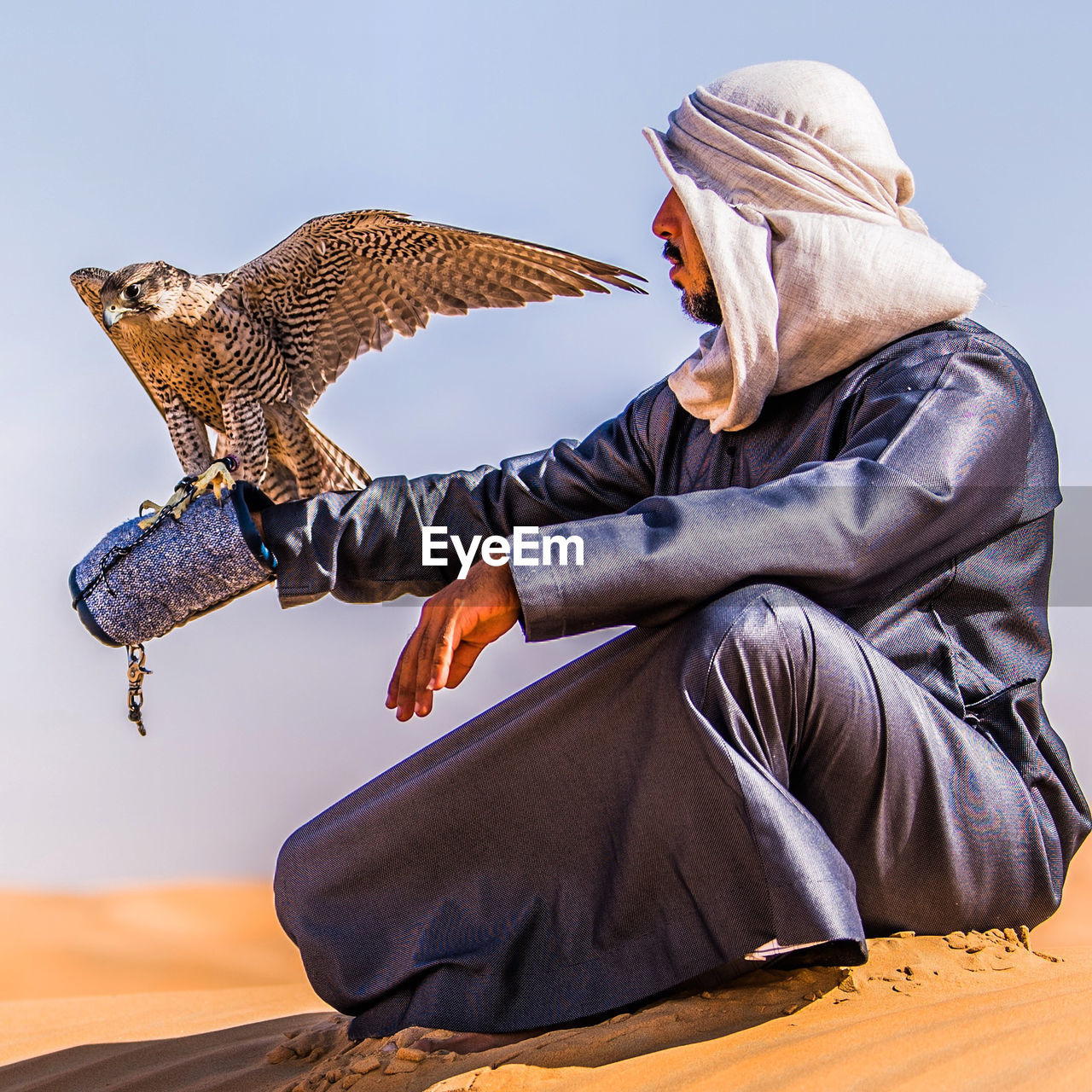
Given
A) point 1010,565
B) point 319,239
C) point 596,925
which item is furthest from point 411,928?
point 319,239

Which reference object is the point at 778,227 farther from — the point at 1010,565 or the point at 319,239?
the point at 319,239

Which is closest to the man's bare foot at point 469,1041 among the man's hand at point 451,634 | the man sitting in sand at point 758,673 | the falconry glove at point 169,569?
the man sitting in sand at point 758,673

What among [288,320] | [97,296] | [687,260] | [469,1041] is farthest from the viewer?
[97,296]

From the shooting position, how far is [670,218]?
2273 millimetres

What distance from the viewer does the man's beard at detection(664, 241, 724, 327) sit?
2273 millimetres

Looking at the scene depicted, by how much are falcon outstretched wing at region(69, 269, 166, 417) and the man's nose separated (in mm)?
2778

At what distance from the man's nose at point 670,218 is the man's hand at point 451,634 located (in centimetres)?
→ 90

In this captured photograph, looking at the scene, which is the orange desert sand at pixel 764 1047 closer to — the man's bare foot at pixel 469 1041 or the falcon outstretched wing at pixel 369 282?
the man's bare foot at pixel 469 1041

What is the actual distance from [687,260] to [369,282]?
7.40 feet

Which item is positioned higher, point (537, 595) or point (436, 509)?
point (436, 509)

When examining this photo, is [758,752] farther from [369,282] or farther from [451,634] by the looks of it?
[369,282]

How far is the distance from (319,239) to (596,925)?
308 centimetres

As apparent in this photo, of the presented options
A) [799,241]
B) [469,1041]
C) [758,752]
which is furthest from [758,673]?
[799,241]

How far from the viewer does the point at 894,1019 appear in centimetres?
144
